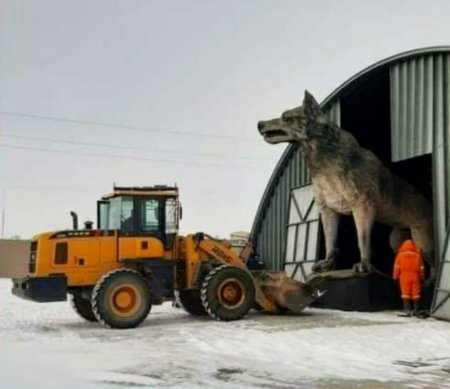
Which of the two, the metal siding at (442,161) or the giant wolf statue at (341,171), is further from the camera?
the giant wolf statue at (341,171)

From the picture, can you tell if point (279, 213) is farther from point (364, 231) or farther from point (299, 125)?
point (299, 125)

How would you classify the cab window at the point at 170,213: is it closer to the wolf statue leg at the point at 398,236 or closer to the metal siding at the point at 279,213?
the wolf statue leg at the point at 398,236

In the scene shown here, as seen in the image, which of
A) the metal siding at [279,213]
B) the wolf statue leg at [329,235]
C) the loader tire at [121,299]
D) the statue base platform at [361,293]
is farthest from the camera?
the metal siding at [279,213]

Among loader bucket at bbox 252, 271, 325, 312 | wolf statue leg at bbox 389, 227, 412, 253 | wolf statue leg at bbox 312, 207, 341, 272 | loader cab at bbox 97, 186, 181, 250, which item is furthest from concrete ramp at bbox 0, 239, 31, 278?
loader cab at bbox 97, 186, 181, 250

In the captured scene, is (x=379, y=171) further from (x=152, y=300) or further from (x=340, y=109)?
(x=152, y=300)

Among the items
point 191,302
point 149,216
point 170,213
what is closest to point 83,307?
point 191,302

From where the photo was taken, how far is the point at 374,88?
18391 mm

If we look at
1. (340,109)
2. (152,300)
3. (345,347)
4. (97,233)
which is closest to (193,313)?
(152,300)

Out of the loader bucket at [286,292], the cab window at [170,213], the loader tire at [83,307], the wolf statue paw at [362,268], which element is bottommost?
the loader tire at [83,307]

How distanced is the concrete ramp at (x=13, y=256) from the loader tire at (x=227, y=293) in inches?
1140

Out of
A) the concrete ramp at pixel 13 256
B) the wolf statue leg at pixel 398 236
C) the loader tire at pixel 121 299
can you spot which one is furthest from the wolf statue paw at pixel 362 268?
the concrete ramp at pixel 13 256

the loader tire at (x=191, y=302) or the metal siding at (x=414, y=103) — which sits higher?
the metal siding at (x=414, y=103)

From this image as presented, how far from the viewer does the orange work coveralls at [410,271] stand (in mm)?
14273

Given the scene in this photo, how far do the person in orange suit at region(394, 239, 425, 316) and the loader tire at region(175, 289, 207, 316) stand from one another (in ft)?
13.7
